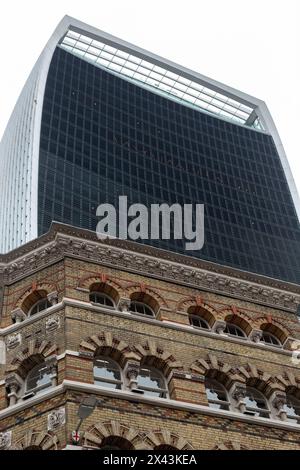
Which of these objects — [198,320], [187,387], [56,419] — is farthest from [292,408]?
[56,419]

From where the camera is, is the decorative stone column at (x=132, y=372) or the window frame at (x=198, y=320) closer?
the decorative stone column at (x=132, y=372)

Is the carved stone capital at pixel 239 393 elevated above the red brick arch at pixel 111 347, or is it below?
below

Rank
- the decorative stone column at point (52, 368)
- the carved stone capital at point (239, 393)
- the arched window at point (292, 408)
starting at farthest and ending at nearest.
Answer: the arched window at point (292, 408)
the carved stone capital at point (239, 393)
the decorative stone column at point (52, 368)

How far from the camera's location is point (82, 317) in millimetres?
31641

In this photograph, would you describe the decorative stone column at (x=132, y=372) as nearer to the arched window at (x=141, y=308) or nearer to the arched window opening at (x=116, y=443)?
the arched window opening at (x=116, y=443)

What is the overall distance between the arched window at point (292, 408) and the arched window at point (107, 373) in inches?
301

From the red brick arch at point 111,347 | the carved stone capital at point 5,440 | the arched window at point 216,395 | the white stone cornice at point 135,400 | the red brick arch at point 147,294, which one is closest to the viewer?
the carved stone capital at point 5,440

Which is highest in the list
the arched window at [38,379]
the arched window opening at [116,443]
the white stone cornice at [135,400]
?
the arched window at [38,379]

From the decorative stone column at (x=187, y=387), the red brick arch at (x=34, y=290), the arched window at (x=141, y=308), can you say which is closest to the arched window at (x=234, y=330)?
the arched window at (x=141, y=308)

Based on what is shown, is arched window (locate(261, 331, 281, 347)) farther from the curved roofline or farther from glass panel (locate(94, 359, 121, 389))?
the curved roofline

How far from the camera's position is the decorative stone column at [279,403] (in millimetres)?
31391

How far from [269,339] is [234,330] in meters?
1.93

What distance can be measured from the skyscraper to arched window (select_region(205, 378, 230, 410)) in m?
24.5

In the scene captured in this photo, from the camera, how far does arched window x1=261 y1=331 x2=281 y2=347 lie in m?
36.4
